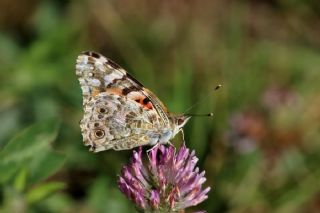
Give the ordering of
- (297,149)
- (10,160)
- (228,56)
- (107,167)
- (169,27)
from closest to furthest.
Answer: (10,160) < (107,167) < (297,149) < (228,56) < (169,27)

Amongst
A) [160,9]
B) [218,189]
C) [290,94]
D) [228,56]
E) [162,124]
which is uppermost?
[160,9]


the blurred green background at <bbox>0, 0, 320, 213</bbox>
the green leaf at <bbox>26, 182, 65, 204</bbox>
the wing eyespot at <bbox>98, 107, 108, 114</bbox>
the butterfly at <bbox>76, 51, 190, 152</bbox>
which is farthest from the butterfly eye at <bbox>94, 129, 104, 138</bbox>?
the blurred green background at <bbox>0, 0, 320, 213</bbox>

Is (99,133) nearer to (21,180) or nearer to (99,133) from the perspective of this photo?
(99,133)

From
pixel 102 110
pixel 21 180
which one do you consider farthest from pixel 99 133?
pixel 21 180

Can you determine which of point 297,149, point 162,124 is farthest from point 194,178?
point 297,149

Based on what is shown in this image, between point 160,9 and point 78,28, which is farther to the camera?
point 160,9

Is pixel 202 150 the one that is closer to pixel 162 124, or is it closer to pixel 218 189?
pixel 218 189
